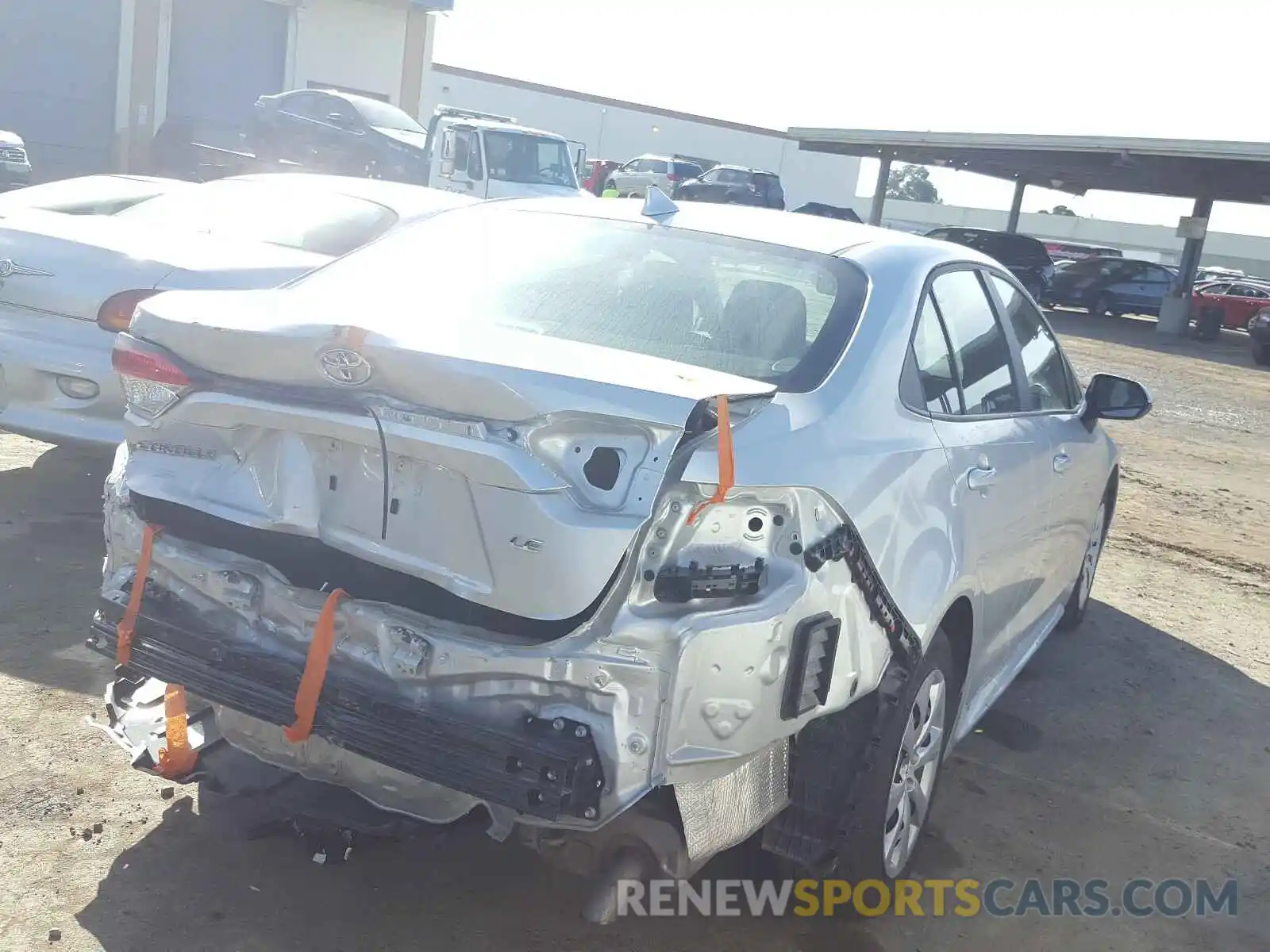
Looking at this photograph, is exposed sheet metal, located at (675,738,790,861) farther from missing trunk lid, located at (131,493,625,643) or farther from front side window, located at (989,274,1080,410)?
front side window, located at (989,274,1080,410)

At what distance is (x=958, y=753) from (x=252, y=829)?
244 cm

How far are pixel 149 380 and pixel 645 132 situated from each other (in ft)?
159

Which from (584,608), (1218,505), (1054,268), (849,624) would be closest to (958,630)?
(849,624)

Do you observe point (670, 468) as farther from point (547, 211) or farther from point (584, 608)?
point (547, 211)

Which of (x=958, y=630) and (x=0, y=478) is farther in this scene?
(x=0, y=478)

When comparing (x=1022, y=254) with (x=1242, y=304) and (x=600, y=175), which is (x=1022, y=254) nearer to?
(x=1242, y=304)

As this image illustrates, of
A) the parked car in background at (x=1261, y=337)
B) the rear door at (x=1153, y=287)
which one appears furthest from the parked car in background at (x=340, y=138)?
the rear door at (x=1153, y=287)

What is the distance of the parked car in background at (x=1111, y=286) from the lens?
3083cm

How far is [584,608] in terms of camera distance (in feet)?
8.18

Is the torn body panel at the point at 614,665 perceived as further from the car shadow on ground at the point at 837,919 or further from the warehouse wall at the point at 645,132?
the warehouse wall at the point at 645,132

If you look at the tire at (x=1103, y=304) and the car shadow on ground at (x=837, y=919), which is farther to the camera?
the tire at (x=1103, y=304)

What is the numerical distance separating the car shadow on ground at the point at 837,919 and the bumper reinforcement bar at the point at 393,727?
564 millimetres

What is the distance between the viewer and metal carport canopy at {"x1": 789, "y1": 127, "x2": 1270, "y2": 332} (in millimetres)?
26094

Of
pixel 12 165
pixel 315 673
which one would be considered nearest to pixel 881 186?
pixel 12 165
